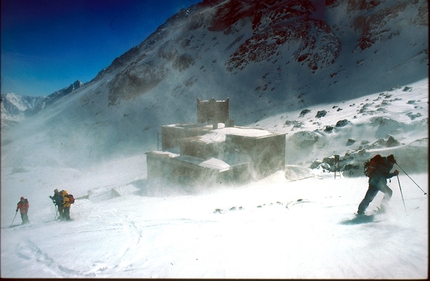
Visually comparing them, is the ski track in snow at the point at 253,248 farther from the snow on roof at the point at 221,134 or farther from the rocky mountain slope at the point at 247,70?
the rocky mountain slope at the point at 247,70

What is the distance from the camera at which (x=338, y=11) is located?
160 ft

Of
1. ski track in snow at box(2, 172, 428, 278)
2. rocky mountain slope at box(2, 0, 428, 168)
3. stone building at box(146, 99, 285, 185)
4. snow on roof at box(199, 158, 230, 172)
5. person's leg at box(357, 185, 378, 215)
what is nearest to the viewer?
ski track in snow at box(2, 172, 428, 278)

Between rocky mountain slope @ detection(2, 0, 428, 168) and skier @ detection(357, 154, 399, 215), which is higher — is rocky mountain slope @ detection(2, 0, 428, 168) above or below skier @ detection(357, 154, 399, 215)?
above

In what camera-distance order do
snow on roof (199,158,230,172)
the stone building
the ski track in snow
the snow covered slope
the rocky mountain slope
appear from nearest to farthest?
the ski track in snow
the snow covered slope
snow on roof (199,158,230,172)
the stone building
the rocky mountain slope

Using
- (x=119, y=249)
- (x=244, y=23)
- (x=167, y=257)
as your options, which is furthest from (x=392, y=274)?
(x=244, y=23)

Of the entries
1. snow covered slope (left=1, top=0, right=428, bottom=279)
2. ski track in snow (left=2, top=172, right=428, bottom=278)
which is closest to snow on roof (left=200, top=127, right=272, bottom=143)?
snow covered slope (left=1, top=0, right=428, bottom=279)

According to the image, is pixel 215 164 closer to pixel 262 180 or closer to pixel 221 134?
pixel 221 134

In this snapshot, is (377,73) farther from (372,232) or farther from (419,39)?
(372,232)

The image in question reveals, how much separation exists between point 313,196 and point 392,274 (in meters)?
4.95

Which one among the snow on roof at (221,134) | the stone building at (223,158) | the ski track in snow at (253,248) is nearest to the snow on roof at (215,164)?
the stone building at (223,158)

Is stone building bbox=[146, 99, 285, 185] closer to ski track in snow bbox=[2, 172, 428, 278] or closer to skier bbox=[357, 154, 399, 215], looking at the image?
ski track in snow bbox=[2, 172, 428, 278]

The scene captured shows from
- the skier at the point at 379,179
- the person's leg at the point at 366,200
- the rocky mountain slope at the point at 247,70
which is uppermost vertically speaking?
the rocky mountain slope at the point at 247,70

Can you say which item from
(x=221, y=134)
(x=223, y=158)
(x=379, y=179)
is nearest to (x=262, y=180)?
(x=223, y=158)

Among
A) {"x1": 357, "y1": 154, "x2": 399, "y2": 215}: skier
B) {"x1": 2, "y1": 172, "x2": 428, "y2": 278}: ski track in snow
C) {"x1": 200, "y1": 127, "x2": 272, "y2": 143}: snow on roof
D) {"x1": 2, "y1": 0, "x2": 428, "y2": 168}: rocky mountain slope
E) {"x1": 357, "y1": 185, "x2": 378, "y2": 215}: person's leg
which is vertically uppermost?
{"x1": 2, "y1": 0, "x2": 428, "y2": 168}: rocky mountain slope
